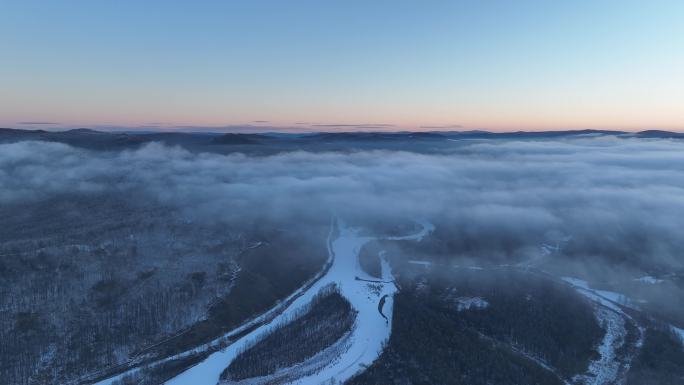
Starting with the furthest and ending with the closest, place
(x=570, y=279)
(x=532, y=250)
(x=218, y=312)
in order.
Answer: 1. (x=532, y=250)
2. (x=570, y=279)
3. (x=218, y=312)

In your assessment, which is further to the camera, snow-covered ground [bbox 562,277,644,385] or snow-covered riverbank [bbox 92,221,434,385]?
snow-covered ground [bbox 562,277,644,385]

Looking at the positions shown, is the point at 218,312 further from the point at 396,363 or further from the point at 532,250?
the point at 532,250

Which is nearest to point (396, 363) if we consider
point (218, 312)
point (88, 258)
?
point (218, 312)

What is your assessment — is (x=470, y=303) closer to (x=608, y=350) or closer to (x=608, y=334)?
(x=608, y=334)

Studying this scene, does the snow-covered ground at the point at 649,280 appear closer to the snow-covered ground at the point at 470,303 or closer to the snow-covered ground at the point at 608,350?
the snow-covered ground at the point at 608,350

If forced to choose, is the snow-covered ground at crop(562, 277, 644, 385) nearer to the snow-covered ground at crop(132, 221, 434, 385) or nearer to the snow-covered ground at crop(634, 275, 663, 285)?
the snow-covered ground at crop(634, 275, 663, 285)

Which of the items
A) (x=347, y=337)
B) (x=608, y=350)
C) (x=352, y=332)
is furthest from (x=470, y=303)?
(x=347, y=337)

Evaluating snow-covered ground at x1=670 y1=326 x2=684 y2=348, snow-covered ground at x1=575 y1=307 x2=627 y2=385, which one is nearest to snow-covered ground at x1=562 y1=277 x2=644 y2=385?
snow-covered ground at x1=575 y1=307 x2=627 y2=385

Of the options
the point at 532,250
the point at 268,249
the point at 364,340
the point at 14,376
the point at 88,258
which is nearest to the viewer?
the point at 14,376
